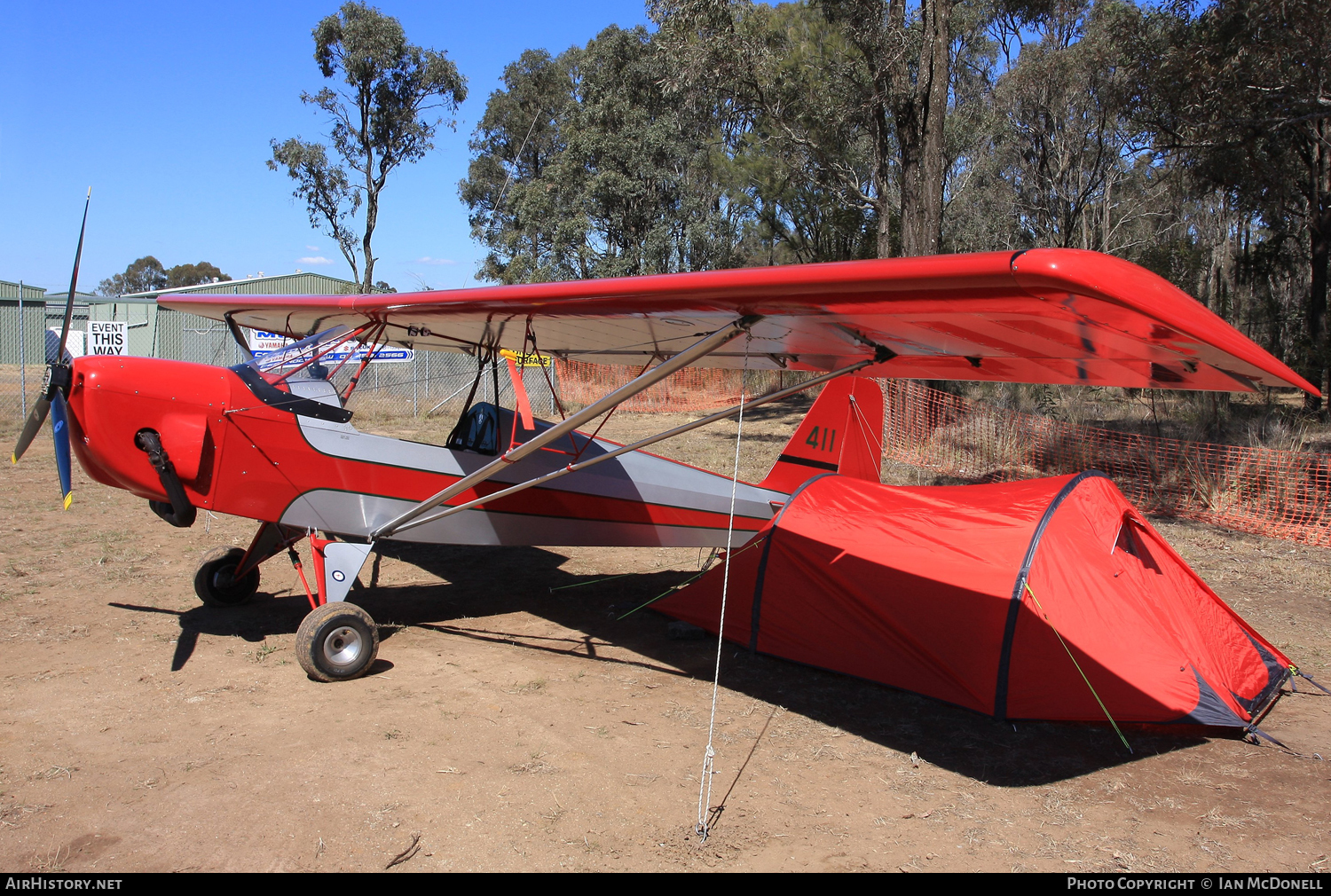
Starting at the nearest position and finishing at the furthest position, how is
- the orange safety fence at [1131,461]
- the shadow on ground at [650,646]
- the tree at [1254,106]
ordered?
the shadow on ground at [650,646], the orange safety fence at [1131,461], the tree at [1254,106]

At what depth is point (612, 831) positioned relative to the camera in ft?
11.1

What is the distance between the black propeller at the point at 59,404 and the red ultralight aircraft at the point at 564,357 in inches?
0.7

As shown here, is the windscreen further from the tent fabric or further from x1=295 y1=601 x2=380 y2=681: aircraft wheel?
the tent fabric

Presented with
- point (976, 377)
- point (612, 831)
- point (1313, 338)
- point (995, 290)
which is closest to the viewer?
point (995, 290)

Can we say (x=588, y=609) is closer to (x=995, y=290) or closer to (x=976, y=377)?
(x=976, y=377)

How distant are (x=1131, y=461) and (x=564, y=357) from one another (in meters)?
9.56

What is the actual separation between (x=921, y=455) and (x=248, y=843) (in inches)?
500

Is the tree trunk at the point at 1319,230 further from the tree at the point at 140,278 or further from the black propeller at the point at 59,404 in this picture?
the tree at the point at 140,278

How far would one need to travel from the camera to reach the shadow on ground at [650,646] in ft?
14.4

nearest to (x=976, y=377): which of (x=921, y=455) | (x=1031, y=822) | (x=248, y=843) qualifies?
(x=1031, y=822)

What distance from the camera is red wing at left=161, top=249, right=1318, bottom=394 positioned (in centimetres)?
261

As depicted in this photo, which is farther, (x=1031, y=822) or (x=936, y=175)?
(x=936, y=175)

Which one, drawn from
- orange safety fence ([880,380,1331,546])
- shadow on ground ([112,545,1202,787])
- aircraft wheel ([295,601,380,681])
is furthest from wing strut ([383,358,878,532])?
orange safety fence ([880,380,1331,546])

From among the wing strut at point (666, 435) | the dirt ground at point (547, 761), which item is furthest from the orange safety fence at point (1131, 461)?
the wing strut at point (666, 435)
